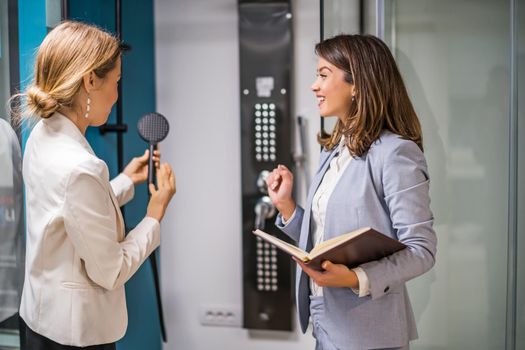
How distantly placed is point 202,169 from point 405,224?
1.46m

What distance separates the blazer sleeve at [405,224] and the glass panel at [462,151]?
20.8 inches

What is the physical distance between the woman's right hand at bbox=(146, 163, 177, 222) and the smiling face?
0.47 meters

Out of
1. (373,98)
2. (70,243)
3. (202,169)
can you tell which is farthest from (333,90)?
(202,169)

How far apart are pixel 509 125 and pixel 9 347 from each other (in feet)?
5.20

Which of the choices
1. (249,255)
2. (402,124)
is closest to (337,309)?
(402,124)

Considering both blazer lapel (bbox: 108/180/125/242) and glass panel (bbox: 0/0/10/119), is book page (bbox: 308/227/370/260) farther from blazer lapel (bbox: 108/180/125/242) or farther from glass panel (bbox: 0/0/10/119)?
glass panel (bbox: 0/0/10/119)

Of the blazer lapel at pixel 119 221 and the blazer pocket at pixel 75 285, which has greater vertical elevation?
the blazer lapel at pixel 119 221

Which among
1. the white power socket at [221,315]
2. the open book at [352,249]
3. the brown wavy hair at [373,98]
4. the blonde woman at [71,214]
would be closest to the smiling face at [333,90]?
the brown wavy hair at [373,98]

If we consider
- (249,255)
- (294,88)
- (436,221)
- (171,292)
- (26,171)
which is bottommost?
(171,292)

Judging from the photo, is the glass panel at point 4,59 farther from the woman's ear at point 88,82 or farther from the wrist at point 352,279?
the wrist at point 352,279

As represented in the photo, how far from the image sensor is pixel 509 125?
63.9 inches

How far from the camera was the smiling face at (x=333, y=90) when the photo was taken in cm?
137

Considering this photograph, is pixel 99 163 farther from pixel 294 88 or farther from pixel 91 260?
pixel 294 88

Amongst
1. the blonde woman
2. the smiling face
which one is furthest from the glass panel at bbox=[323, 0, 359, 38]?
the blonde woman
